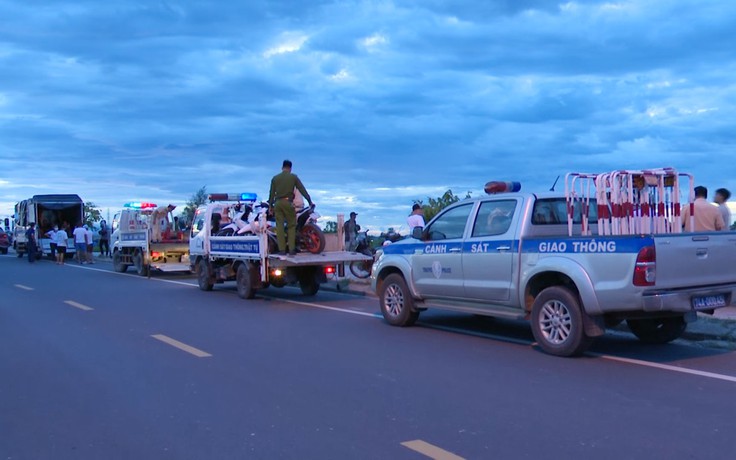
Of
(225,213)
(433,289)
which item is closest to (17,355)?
(433,289)

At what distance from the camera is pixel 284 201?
15.1 metres

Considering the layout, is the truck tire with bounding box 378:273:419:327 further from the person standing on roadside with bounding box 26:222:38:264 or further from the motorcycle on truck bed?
the person standing on roadside with bounding box 26:222:38:264

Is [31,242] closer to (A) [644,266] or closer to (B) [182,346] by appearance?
(B) [182,346]

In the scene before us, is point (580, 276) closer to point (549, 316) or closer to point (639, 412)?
point (549, 316)

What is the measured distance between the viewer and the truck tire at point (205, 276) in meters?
18.3

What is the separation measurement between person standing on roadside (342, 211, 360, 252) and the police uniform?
7.12 meters

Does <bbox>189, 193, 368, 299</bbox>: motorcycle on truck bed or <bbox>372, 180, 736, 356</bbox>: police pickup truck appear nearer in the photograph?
<bbox>372, 180, 736, 356</bbox>: police pickup truck

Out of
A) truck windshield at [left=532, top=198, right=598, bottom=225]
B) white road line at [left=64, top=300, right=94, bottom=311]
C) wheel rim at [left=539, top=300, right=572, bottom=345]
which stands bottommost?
white road line at [left=64, top=300, right=94, bottom=311]

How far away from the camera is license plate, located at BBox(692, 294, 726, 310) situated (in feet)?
27.8

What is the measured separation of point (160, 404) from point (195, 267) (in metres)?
12.4

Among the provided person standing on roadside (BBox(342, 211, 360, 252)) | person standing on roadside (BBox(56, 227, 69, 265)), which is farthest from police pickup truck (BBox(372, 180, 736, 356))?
person standing on roadside (BBox(56, 227, 69, 265))

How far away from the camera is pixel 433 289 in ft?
36.0

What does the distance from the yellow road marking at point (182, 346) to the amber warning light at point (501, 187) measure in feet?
14.5

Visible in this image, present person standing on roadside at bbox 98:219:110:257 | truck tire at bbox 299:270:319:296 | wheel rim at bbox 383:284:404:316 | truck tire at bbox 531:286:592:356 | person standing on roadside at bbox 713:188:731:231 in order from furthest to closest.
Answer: person standing on roadside at bbox 98:219:110:257 < truck tire at bbox 299:270:319:296 < person standing on roadside at bbox 713:188:731:231 < wheel rim at bbox 383:284:404:316 < truck tire at bbox 531:286:592:356
